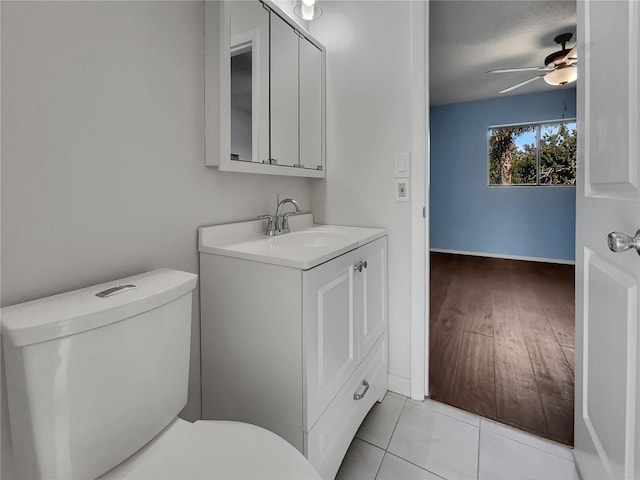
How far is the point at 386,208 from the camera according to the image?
1.65m

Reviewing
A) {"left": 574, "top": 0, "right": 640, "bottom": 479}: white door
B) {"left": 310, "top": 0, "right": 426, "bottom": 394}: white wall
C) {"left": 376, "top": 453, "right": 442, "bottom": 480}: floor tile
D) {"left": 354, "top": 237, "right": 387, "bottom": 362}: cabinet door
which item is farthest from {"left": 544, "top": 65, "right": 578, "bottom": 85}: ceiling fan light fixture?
{"left": 376, "top": 453, "right": 442, "bottom": 480}: floor tile

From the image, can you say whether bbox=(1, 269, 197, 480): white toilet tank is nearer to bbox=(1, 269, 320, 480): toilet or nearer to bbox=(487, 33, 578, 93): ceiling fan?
bbox=(1, 269, 320, 480): toilet

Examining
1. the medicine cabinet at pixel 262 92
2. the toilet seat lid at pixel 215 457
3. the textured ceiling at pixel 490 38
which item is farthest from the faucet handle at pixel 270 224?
the textured ceiling at pixel 490 38

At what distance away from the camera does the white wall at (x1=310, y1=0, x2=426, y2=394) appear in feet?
5.20

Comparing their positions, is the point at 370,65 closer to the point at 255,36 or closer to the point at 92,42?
the point at 255,36

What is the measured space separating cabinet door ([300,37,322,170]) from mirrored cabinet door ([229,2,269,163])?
267 millimetres

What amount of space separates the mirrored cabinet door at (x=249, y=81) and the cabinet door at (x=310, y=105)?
0.27 meters

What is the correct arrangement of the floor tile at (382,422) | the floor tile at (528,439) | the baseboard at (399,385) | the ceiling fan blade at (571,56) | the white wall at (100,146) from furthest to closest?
the ceiling fan blade at (571,56)
the baseboard at (399,385)
the floor tile at (382,422)
the floor tile at (528,439)
the white wall at (100,146)

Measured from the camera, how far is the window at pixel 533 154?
4438 mm

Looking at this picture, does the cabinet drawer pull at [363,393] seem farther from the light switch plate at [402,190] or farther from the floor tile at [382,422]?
the light switch plate at [402,190]

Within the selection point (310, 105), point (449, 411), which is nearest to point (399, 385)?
point (449, 411)

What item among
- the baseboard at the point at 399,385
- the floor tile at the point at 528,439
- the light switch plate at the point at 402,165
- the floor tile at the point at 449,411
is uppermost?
the light switch plate at the point at 402,165

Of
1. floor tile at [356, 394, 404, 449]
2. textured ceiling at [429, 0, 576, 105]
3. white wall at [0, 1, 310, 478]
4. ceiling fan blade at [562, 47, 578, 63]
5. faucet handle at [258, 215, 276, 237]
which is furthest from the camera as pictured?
ceiling fan blade at [562, 47, 578, 63]

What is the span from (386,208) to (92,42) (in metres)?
1.31
